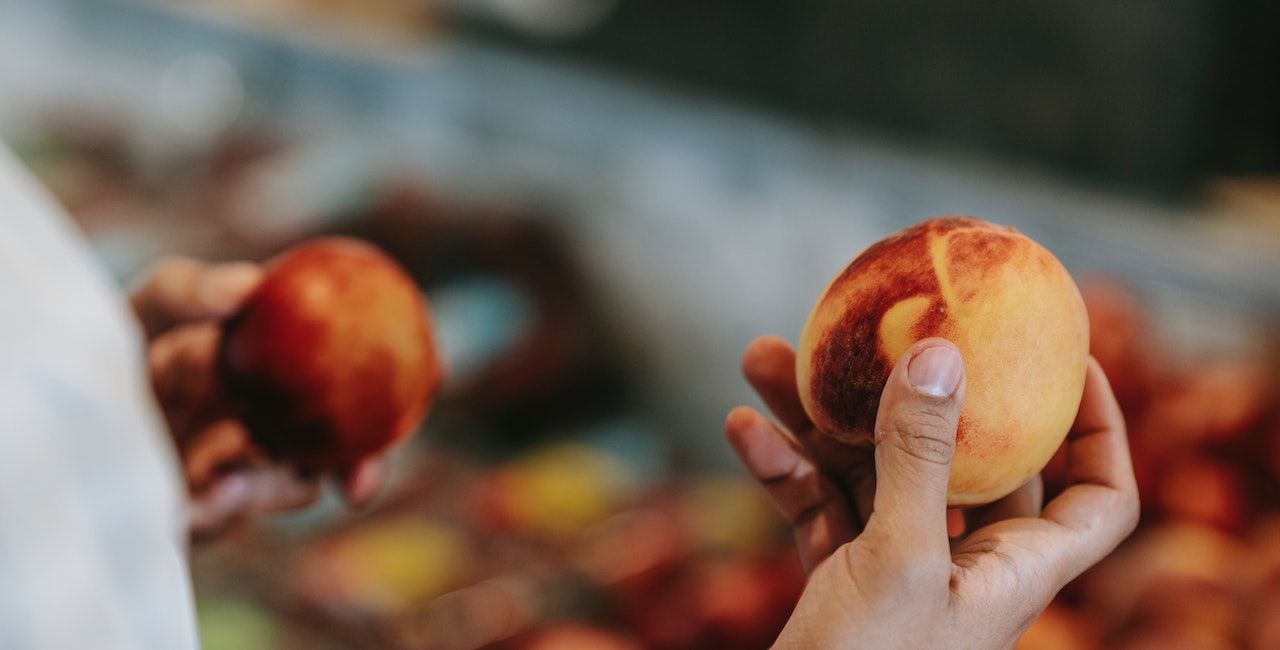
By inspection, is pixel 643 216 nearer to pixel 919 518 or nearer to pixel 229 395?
pixel 229 395

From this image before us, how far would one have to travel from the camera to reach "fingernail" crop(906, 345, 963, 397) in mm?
564

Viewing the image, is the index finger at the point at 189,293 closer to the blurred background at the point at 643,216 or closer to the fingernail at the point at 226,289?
the fingernail at the point at 226,289

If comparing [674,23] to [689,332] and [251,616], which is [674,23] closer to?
[689,332]

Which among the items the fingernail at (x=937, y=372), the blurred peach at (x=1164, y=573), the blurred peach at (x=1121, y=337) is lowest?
the blurred peach at (x=1164, y=573)

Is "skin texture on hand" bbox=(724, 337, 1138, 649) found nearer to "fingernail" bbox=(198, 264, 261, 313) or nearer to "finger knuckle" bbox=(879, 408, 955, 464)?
"finger knuckle" bbox=(879, 408, 955, 464)

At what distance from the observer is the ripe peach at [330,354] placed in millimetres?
1038

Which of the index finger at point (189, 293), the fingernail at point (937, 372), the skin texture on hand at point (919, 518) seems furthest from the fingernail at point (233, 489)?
the fingernail at point (937, 372)

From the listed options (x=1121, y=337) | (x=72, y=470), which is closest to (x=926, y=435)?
(x=72, y=470)

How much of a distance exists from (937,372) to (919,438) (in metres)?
0.04

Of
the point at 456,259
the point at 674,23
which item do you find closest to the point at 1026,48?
the point at 674,23

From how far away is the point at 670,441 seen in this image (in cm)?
254

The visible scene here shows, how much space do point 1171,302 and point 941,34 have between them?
0.84m

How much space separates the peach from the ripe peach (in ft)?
1.75

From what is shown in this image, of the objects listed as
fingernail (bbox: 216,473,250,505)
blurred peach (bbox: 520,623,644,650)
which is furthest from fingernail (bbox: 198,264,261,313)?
blurred peach (bbox: 520,623,644,650)
